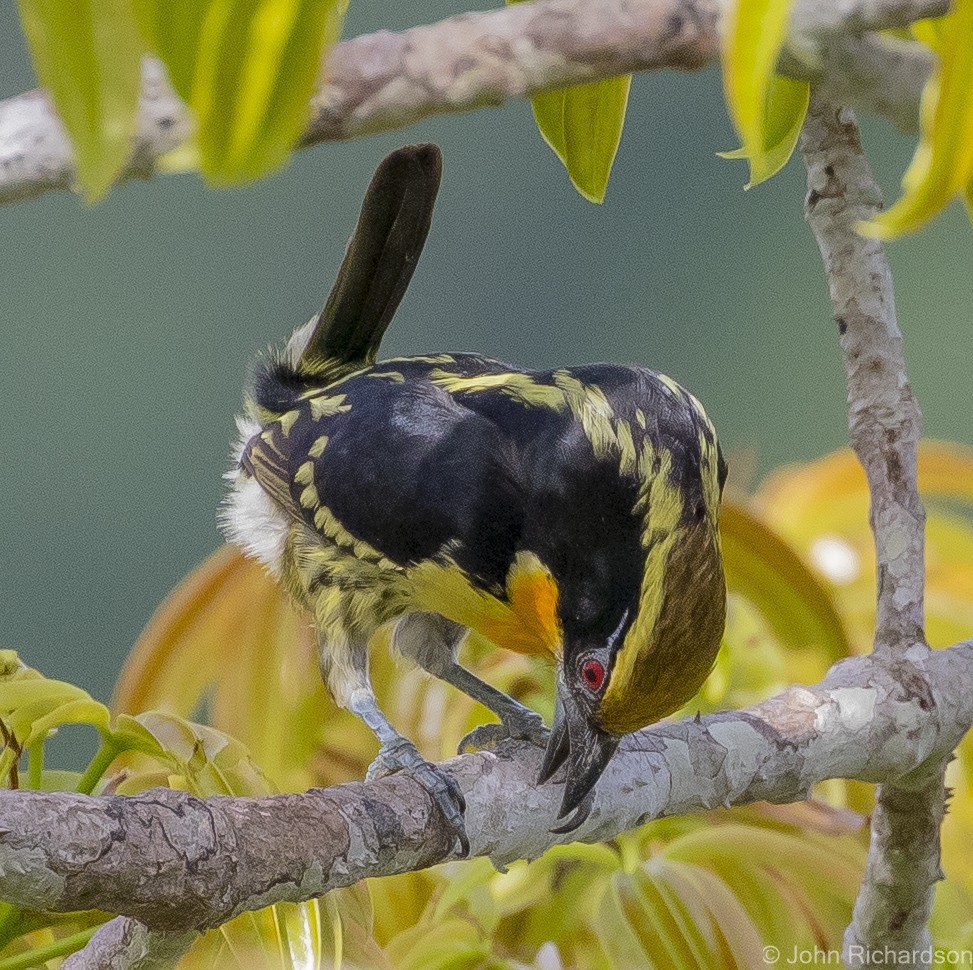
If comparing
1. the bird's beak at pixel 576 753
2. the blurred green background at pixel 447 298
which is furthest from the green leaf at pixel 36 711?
the blurred green background at pixel 447 298

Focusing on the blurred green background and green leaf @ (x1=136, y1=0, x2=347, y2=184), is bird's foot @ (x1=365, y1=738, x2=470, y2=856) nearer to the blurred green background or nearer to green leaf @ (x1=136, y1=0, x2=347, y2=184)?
green leaf @ (x1=136, y1=0, x2=347, y2=184)

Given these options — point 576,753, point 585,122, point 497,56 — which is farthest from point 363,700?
point 497,56

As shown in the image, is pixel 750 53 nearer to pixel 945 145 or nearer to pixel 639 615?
pixel 945 145

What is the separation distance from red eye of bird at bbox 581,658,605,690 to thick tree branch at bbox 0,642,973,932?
0.16 ft

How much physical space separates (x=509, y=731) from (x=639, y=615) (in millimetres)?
275

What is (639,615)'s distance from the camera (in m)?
0.83

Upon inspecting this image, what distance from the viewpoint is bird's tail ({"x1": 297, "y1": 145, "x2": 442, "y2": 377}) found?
106 cm

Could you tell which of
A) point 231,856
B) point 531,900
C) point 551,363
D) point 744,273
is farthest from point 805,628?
point 744,273

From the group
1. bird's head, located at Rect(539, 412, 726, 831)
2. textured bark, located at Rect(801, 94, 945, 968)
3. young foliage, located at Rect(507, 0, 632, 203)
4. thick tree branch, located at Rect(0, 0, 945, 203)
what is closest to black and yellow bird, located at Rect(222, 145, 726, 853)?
bird's head, located at Rect(539, 412, 726, 831)

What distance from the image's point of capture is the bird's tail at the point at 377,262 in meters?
1.06

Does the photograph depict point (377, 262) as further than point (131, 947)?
Yes

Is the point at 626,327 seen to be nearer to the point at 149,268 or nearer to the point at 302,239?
the point at 302,239

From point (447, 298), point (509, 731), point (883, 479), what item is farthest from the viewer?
point (447, 298)

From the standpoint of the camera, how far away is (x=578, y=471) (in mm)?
914
